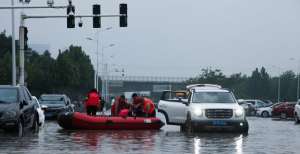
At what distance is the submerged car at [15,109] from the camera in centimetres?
2383

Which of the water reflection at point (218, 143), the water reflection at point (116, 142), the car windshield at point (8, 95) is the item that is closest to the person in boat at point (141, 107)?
the water reflection at point (218, 143)

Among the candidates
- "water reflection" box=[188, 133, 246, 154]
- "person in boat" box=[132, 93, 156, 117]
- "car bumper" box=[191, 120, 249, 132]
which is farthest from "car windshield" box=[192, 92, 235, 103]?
"person in boat" box=[132, 93, 156, 117]

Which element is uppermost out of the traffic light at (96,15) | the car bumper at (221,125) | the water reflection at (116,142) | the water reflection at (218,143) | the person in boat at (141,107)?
the traffic light at (96,15)

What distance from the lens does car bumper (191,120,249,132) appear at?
26.8 metres

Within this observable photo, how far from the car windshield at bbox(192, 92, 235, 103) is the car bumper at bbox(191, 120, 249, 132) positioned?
122cm

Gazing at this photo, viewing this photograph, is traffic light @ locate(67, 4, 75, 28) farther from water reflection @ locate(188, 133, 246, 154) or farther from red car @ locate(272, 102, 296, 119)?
red car @ locate(272, 102, 296, 119)

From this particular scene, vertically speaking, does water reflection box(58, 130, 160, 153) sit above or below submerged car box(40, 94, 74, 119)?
below

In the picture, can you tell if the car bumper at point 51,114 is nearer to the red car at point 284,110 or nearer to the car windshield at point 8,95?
the car windshield at point 8,95

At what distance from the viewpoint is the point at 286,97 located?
12156 centimetres

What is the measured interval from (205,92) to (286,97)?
95292mm

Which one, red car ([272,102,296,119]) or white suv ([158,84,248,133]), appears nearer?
white suv ([158,84,248,133])

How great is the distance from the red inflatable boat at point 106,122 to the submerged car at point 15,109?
2566 millimetres

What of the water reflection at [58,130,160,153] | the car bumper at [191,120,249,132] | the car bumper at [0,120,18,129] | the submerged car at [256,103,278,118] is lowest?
the submerged car at [256,103,278,118]

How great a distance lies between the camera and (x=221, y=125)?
26828 mm
